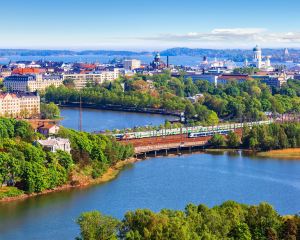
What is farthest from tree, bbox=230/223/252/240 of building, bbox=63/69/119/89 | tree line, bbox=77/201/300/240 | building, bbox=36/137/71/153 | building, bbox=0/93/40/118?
building, bbox=63/69/119/89

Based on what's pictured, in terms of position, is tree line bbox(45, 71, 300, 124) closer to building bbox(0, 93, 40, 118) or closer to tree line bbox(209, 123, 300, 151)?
tree line bbox(209, 123, 300, 151)

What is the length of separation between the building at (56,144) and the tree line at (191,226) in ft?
19.4

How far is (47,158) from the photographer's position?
13.8 m

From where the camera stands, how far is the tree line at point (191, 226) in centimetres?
816

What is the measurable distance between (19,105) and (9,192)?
13040mm

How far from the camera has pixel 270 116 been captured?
24.8 m

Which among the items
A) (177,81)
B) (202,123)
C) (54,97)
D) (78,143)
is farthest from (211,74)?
(78,143)

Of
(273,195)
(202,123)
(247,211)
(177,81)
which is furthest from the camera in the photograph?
(177,81)

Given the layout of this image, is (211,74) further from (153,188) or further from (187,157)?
(153,188)

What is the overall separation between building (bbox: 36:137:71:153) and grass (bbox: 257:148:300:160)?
17.3ft

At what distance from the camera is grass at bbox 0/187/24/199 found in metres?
12.4

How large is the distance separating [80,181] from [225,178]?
2.98 metres

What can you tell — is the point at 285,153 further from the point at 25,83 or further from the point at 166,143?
the point at 25,83

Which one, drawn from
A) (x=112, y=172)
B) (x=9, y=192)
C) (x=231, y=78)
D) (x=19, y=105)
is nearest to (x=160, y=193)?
(x=112, y=172)
